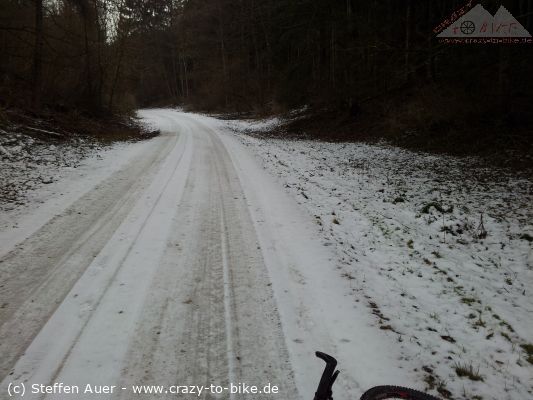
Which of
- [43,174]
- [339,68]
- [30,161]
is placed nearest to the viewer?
[43,174]

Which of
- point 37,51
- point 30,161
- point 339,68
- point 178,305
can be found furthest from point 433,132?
point 37,51

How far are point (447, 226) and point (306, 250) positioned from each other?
2.91m

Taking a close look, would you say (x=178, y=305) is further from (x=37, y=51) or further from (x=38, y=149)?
(x=37, y=51)

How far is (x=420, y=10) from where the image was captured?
21.4 m

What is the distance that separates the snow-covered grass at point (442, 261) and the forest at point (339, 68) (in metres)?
3.17

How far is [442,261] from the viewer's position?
5578 millimetres

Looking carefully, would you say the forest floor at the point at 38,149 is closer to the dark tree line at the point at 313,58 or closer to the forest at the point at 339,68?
the forest at the point at 339,68

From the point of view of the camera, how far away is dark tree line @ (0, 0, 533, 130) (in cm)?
1345

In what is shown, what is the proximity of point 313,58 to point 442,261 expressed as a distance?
24852 mm

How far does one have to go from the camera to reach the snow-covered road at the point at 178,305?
329 cm

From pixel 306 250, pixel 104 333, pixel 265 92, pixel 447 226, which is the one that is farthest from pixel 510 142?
pixel 265 92

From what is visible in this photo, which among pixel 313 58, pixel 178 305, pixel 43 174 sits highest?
pixel 313 58

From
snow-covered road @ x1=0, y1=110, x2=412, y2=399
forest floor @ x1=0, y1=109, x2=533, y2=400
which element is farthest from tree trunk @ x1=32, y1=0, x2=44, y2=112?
snow-covered road @ x1=0, y1=110, x2=412, y2=399

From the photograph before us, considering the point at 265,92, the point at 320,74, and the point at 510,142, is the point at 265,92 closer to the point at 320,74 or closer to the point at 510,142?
the point at 320,74
